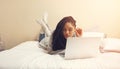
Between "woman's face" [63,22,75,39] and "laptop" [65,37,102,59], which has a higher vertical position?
"woman's face" [63,22,75,39]

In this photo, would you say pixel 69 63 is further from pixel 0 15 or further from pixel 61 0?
pixel 0 15

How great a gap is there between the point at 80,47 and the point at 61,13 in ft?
3.59

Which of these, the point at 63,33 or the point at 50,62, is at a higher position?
the point at 63,33

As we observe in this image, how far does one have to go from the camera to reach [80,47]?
1.69 m

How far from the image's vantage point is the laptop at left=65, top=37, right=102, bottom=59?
5.47ft

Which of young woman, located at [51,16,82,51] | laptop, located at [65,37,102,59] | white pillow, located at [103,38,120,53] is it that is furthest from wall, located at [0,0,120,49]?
laptop, located at [65,37,102,59]

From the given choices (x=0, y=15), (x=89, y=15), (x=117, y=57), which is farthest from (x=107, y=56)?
(x=0, y=15)

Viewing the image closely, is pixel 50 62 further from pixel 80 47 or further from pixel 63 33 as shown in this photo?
pixel 63 33

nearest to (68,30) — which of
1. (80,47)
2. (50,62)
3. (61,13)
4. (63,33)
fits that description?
(63,33)

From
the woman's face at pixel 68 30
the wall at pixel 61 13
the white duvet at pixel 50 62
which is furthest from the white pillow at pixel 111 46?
the wall at pixel 61 13

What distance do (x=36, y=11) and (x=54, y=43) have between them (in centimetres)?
86

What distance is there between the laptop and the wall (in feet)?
3.13

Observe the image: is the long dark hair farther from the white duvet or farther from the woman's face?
the white duvet

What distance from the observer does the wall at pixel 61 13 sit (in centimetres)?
267
